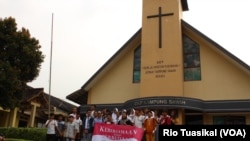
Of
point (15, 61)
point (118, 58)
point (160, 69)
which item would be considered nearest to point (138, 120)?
point (160, 69)

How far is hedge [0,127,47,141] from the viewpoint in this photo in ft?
70.9

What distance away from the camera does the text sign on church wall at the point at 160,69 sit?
62.2 feet

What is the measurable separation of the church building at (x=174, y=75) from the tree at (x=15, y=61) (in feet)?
18.5

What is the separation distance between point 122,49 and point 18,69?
27.9 ft

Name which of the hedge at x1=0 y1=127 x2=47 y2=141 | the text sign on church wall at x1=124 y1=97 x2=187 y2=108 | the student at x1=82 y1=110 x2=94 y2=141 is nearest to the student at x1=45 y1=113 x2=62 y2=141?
the student at x1=82 y1=110 x2=94 y2=141

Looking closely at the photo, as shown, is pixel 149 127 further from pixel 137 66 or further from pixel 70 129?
pixel 137 66

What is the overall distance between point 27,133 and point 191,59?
11.6m

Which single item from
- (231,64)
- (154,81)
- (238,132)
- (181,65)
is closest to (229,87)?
(231,64)

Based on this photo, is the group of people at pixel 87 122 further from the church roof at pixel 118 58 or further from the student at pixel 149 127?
the church roof at pixel 118 58

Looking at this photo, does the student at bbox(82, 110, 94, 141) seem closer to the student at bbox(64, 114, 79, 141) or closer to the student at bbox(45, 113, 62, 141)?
the student at bbox(64, 114, 79, 141)

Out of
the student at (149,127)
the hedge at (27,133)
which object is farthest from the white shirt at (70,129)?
the hedge at (27,133)

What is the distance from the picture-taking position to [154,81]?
19.0 meters

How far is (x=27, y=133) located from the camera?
73.0ft

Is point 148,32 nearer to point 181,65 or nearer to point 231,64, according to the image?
point 181,65
